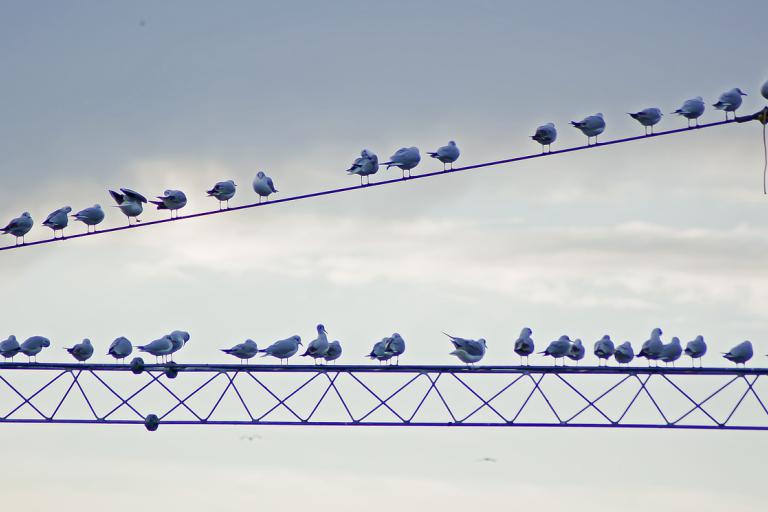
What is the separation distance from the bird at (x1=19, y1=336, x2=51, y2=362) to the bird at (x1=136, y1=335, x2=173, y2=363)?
111 inches

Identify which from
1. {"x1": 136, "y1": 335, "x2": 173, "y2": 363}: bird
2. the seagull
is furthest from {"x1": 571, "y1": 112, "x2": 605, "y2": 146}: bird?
{"x1": 136, "y1": 335, "x2": 173, "y2": 363}: bird

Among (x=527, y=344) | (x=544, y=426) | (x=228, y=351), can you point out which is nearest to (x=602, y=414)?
(x=544, y=426)

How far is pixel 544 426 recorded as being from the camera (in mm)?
53906

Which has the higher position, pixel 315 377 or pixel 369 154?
pixel 369 154

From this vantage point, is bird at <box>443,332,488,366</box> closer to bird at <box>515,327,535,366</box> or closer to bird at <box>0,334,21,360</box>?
bird at <box>515,327,535,366</box>

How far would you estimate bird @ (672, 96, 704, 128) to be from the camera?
57531 mm

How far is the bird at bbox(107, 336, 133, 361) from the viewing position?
5903 centimetres

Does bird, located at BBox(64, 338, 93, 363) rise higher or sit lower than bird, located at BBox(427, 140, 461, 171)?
lower

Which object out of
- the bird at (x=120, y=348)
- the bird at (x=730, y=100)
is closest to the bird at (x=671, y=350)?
the bird at (x=730, y=100)

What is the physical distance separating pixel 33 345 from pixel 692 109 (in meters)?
17.9

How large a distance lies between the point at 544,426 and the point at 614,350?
23.8 ft

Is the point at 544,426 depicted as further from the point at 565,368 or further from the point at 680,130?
the point at 680,130

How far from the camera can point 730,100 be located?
58.4m

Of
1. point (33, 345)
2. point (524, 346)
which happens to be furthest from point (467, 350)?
point (33, 345)
